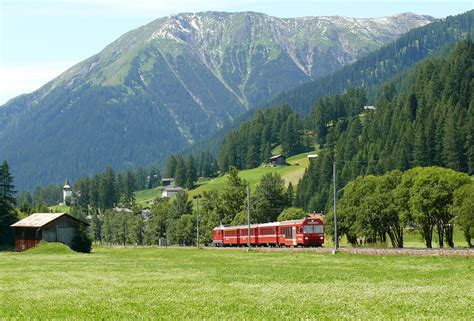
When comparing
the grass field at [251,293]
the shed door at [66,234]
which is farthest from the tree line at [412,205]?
the shed door at [66,234]

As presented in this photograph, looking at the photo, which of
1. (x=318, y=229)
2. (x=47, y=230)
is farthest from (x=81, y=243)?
(x=318, y=229)

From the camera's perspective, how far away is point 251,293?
3716cm

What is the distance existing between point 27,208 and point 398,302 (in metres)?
138

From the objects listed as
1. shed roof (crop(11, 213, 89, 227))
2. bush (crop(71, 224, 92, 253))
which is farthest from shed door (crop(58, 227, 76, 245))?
shed roof (crop(11, 213, 89, 227))

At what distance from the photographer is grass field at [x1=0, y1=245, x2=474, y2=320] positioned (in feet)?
94.4

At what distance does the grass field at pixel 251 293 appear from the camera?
28766 mm

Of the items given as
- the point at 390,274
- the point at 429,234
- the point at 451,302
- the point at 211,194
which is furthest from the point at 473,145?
the point at 451,302

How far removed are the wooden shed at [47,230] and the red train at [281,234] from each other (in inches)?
961

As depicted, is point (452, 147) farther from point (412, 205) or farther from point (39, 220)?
point (39, 220)

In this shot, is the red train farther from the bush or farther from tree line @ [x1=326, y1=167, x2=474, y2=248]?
the bush

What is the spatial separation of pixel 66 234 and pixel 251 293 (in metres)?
87.1

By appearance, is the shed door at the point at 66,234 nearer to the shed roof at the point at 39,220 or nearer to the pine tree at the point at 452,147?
the shed roof at the point at 39,220

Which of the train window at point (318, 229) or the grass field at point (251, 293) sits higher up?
the train window at point (318, 229)

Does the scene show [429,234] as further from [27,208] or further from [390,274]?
[27,208]
